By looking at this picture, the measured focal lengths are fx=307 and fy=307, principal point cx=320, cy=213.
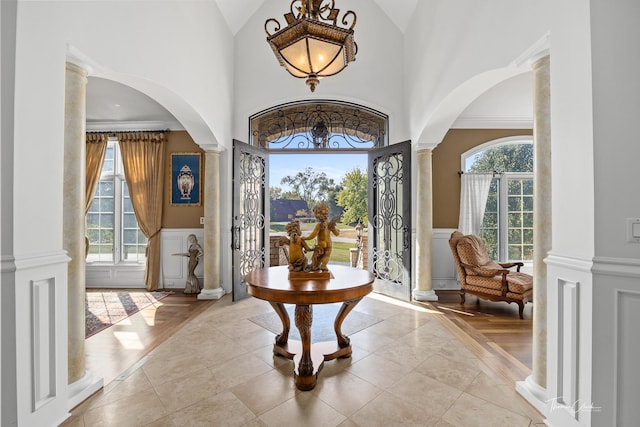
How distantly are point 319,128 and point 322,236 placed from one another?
337cm

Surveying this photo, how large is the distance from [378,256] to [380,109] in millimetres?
2399

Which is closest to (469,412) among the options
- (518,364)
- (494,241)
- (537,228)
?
(518,364)

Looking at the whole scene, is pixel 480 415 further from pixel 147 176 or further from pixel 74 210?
pixel 147 176

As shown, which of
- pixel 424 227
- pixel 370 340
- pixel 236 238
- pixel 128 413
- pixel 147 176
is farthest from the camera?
pixel 147 176

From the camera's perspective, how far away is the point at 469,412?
197cm

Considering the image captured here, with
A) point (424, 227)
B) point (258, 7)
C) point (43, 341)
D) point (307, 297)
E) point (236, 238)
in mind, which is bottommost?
point (43, 341)

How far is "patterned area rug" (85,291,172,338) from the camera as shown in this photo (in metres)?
3.58

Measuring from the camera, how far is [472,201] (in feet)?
17.3

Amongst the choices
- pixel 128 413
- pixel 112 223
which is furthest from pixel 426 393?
pixel 112 223

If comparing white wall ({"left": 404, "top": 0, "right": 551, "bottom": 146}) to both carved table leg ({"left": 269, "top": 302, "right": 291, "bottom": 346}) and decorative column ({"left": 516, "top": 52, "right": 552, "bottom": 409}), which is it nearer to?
decorative column ({"left": 516, "top": 52, "right": 552, "bottom": 409})

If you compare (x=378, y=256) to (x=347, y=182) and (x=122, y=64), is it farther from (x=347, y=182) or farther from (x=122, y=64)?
(x=347, y=182)

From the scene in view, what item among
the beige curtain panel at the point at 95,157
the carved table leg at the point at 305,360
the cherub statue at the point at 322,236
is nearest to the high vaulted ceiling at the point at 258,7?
the beige curtain panel at the point at 95,157

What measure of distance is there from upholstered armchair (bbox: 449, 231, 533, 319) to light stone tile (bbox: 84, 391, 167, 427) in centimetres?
391

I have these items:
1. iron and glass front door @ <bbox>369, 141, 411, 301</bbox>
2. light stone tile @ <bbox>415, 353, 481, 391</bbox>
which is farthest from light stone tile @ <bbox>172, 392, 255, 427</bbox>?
iron and glass front door @ <bbox>369, 141, 411, 301</bbox>
